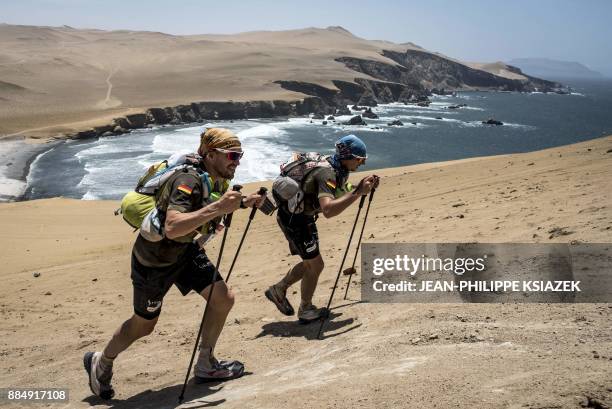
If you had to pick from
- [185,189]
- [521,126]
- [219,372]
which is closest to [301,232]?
[219,372]

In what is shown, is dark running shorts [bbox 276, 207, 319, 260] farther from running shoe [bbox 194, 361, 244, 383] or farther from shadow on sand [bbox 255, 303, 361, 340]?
running shoe [bbox 194, 361, 244, 383]

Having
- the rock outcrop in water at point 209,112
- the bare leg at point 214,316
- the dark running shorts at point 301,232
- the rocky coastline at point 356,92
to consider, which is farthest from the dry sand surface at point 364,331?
the rock outcrop in water at point 209,112

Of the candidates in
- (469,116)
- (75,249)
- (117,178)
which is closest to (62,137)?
(117,178)

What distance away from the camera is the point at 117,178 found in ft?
114

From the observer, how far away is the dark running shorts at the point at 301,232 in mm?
5488

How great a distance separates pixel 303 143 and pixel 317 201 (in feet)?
158

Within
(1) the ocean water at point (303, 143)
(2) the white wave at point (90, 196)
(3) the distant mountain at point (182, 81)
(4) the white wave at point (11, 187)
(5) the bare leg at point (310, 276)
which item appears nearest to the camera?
(5) the bare leg at point (310, 276)

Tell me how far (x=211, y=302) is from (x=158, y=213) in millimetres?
888

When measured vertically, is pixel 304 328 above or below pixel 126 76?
below

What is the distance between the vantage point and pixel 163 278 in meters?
4.25

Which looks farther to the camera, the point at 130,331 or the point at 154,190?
the point at 130,331

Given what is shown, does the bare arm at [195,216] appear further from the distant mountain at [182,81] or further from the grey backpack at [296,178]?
the distant mountain at [182,81]

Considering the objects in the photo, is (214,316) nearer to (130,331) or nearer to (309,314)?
(130,331)

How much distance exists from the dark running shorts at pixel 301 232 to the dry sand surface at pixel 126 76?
5046cm
